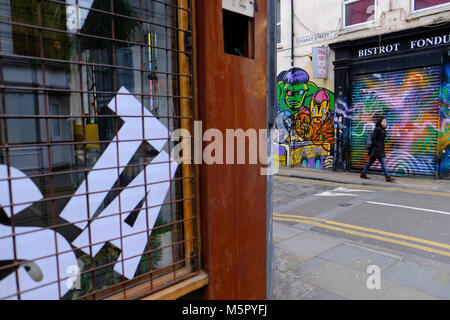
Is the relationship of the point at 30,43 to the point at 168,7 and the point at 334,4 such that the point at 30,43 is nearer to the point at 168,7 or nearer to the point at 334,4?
the point at 168,7

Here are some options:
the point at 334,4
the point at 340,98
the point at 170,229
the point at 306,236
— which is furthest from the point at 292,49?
the point at 170,229

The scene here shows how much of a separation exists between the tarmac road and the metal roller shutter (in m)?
1.98

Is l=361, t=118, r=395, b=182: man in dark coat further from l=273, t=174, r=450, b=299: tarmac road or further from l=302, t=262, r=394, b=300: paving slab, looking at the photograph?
l=302, t=262, r=394, b=300: paving slab

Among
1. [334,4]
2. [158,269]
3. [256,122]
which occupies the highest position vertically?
[334,4]

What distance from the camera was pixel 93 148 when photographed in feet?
6.25

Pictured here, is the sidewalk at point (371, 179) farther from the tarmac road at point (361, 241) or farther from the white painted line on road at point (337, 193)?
the white painted line on road at point (337, 193)

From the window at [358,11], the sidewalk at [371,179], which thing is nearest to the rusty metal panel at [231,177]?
the sidewalk at [371,179]

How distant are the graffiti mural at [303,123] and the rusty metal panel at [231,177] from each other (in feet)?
32.4

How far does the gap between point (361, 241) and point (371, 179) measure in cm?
555

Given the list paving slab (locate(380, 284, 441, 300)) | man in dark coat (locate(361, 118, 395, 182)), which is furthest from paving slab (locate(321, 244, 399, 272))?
man in dark coat (locate(361, 118, 395, 182))

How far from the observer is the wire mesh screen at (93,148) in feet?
5.33

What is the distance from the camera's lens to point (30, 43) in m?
1.67

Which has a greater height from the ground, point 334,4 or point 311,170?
point 334,4

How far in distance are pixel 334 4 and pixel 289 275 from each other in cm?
1031
